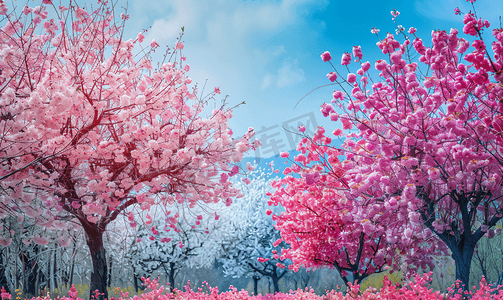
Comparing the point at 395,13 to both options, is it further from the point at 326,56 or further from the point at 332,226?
the point at 332,226

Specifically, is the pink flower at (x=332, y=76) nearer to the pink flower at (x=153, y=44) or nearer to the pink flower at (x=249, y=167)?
the pink flower at (x=249, y=167)

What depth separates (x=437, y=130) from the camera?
6230 millimetres

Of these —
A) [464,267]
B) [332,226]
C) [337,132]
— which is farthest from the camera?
[332,226]

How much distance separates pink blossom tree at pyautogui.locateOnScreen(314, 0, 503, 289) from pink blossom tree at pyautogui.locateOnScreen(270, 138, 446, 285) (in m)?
0.99

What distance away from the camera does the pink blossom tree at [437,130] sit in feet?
18.2

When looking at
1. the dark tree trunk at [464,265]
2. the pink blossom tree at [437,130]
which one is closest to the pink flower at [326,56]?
the pink blossom tree at [437,130]

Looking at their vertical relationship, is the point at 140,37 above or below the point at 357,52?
above

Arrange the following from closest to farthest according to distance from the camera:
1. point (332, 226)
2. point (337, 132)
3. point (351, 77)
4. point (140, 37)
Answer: point (351, 77) → point (337, 132) → point (140, 37) → point (332, 226)

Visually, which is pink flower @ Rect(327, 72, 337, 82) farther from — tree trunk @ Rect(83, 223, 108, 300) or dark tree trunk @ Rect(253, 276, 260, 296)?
dark tree trunk @ Rect(253, 276, 260, 296)

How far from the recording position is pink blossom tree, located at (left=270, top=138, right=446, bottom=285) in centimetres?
799

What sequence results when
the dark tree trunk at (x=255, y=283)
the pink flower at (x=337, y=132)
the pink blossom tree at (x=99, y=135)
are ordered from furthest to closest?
the dark tree trunk at (x=255, y=283), the pink flower at (x=337, y=132), the pink blossom tree at (x=99, y=135)

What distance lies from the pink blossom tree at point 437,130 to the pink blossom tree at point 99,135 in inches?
96.7

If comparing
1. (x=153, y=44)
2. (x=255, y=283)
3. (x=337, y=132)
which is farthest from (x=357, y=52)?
(x=255, y=283)

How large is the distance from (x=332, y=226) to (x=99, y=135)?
20.0 ft
